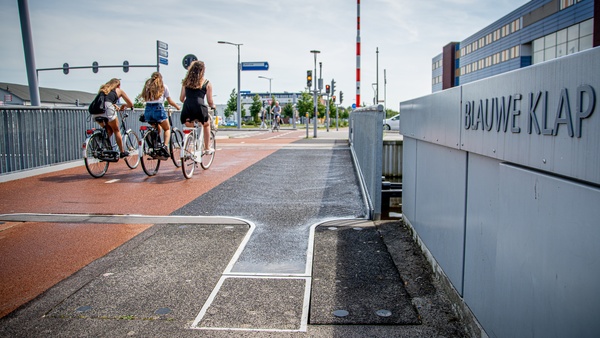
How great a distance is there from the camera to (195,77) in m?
9.19

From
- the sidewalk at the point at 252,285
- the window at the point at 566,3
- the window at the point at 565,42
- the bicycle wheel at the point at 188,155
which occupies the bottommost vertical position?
the sidewalk at the point at 252,285

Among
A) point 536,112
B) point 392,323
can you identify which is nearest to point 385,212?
point 392,323

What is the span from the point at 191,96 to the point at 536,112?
7.85m

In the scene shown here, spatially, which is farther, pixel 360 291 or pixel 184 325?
pixel 360 291

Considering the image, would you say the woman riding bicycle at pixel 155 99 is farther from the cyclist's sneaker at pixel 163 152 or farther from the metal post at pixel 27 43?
the metal post at pixel 27 43

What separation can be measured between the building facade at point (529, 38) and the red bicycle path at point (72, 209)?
3307 cm

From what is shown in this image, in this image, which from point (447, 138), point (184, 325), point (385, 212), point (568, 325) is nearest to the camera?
point (568, 325)

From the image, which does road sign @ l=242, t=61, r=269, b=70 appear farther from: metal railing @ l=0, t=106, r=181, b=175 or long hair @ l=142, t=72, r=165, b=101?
long hair @ l=142, t=72, r=165, b=101

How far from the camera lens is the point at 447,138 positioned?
Answer: 3422 mm

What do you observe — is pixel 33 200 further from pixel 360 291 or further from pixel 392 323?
pixel 392 323

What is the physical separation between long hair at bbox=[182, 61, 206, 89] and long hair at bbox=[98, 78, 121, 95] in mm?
1214

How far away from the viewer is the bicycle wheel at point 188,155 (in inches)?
351

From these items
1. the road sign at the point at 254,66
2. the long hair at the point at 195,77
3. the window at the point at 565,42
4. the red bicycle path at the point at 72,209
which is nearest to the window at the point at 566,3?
the window at the point at 565,42

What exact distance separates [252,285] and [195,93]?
19.9 ft
